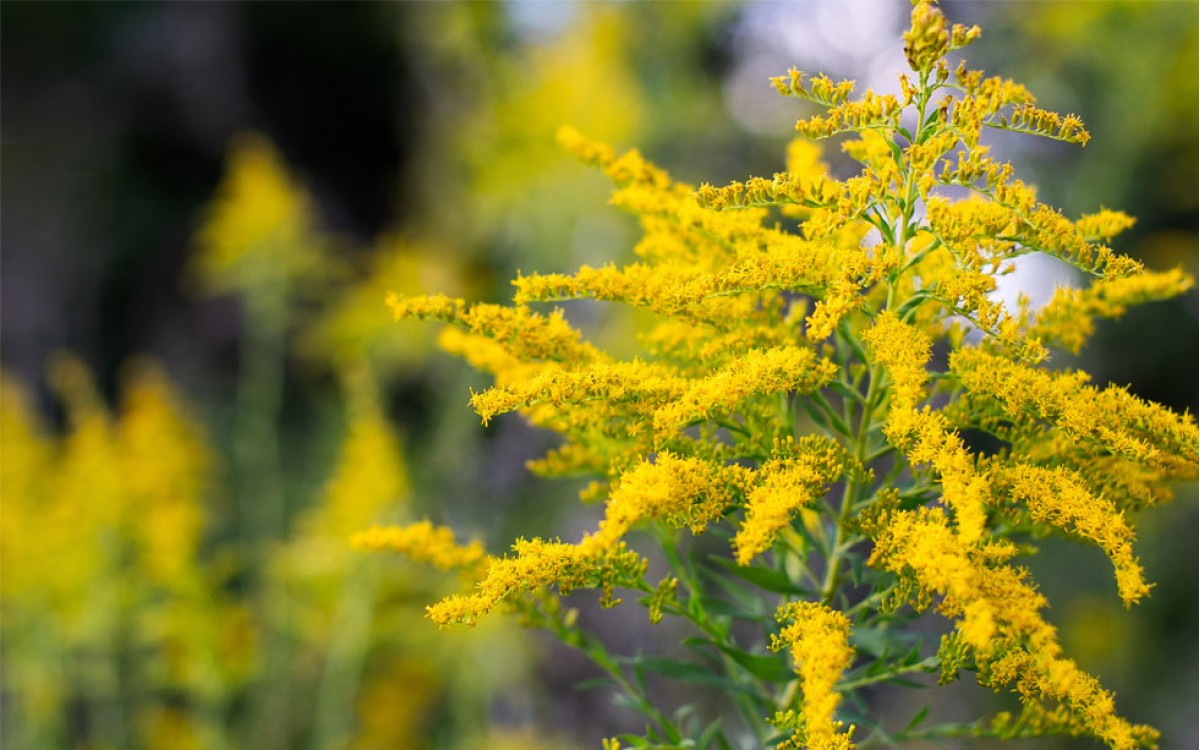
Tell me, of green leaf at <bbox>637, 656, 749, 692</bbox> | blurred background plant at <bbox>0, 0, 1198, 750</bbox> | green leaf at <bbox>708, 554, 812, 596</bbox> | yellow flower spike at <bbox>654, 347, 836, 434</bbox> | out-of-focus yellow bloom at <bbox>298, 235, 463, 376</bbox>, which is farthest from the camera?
out-of-focus yellow bloom at <bbox>298, 235, 463, 376</bbox>

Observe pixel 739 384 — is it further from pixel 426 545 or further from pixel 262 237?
pixel 262 237

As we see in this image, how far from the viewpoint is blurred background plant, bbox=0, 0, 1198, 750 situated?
317cm

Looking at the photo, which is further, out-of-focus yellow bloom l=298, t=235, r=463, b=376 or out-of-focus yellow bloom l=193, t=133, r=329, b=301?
out-of-focus yellow bloom l=298, t=235, r=463, b=376

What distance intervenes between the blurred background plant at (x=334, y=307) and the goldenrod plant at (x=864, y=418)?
3.48ft

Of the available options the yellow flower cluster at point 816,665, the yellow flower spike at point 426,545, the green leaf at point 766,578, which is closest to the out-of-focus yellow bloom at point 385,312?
the yellow flower spike at point 426,545

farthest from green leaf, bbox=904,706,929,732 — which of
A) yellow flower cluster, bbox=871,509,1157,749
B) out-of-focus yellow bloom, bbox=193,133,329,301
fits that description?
out-of-focus yellow bloom, bbox=193,133,329,301

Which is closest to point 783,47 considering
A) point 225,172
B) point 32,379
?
point 225,172

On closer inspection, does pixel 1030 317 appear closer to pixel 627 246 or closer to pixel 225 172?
pixel 627 246

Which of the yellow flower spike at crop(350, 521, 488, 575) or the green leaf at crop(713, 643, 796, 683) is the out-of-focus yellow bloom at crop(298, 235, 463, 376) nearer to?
the yellow flower spike at crop(350, 521, 488, 575)

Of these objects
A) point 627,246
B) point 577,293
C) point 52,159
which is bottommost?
point 577,293

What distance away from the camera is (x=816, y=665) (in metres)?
1.05

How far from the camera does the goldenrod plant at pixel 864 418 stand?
110 centimetres

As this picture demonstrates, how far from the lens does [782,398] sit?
1403 millimetres

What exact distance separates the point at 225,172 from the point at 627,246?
4774 millimetres
